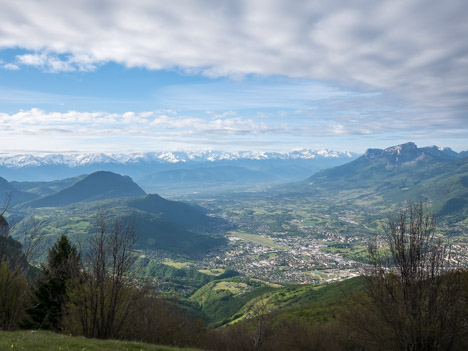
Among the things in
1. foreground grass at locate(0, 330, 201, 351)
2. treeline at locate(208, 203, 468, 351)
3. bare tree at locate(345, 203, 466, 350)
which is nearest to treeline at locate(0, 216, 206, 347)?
foreground grass at locate(0, 330, 201, 351)

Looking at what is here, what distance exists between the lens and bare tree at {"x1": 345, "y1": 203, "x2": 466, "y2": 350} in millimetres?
16203

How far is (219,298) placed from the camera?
115m

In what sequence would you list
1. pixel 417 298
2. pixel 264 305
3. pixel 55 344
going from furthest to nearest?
1. pixel 264 305
2. pixel 417 298
3. pixel 55 344

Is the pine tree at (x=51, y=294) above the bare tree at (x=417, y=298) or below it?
below

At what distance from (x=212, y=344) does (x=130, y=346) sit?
15542 millimetres

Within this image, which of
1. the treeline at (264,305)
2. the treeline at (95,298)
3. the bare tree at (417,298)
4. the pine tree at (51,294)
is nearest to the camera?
the bare tree at (417,298)

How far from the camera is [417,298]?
54.9ft

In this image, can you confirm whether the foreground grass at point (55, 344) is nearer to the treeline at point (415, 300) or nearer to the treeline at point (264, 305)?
the treeline at point (264, 305)

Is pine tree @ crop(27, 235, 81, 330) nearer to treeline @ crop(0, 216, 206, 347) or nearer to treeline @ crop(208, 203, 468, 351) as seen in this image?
treeline @ crop(0, 216, 206, 347)

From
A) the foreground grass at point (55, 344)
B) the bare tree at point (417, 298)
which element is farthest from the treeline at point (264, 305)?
the foreground grass at point (55, 344)

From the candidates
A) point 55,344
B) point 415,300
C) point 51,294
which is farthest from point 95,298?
point 415,300

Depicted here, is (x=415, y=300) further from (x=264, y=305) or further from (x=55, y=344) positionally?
(x=55, y=344)

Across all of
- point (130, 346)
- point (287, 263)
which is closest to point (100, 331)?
point (130, 346)

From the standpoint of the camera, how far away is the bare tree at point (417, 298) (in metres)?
16.2
